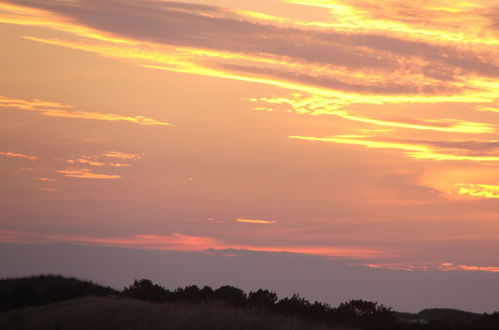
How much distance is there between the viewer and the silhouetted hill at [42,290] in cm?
4606

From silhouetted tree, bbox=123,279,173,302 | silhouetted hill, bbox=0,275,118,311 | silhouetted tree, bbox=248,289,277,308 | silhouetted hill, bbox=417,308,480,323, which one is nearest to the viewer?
silhouetted tree, bbox=248,289,277,308

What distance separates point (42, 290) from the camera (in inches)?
1967

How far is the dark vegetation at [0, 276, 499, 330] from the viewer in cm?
2747

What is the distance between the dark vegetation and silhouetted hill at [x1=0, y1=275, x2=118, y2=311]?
62 millimetres

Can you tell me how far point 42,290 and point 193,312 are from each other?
25023mm

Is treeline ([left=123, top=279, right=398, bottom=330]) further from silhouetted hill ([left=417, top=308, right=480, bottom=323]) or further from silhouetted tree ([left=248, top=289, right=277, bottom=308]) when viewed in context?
silhouetted hill ([left=417, top=308, right=480, bottom=323])

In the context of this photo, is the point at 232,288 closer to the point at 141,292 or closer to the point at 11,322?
the point at 141,292

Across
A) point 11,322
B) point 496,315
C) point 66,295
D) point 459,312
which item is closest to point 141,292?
point 66,295

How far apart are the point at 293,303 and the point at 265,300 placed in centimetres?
154

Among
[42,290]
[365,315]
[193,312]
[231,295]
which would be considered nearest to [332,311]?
[365,315]

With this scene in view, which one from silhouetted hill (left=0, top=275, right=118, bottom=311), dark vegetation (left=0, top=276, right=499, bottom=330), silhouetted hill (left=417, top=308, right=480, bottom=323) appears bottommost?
silhouetted hill (left=417, top=308, right=480, bottom=323)

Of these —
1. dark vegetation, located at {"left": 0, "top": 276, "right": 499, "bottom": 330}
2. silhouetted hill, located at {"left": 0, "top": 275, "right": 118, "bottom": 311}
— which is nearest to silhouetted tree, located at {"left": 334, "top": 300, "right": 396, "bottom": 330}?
dark vegetation, located at {"left": 0, "top": 276, "right": 499, "bottom": 330}

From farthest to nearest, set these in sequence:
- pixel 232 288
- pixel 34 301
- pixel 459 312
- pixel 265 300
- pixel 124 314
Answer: pixel 459 312 < pixel 34 301 < pixel 232 288 < pixel 265 300 < pixel 124 314

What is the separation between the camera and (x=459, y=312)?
5903cm
